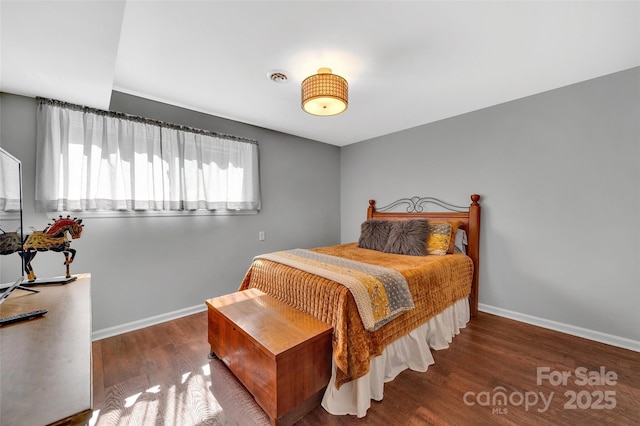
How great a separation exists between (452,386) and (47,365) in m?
2.06

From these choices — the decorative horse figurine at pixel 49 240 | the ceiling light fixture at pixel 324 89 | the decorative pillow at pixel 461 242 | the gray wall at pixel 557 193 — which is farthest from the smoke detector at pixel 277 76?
the decorative pillow at pixel 461 242

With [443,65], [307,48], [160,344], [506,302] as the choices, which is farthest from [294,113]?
[506,302]

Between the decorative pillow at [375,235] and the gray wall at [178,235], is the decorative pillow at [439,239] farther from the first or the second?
the gray wall at [178,235]

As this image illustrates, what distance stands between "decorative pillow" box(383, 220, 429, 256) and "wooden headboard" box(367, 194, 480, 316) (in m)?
0.44

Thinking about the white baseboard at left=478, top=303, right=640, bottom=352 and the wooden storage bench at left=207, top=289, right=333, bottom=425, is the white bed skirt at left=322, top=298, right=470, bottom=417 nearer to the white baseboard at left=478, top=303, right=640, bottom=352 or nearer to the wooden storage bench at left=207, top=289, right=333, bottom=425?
the wooden storage bench at left=207, top=289, right=333, bottom=425

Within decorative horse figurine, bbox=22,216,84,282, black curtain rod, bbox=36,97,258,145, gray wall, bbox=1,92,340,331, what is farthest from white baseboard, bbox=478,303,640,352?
decorative horse figurine, bbox=22,216,84,282

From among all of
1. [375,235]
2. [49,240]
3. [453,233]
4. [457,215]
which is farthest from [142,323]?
[457,215]

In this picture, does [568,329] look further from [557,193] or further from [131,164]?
[131,164]

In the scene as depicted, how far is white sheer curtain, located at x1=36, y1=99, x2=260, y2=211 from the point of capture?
2.15 m

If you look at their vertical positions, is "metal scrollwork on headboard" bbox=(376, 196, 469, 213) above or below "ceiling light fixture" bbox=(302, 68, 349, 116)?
below

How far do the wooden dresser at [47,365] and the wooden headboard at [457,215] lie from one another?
126 inches

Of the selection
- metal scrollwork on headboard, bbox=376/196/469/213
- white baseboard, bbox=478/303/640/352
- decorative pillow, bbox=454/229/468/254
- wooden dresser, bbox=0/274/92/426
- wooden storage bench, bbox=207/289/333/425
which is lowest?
white baseboard, bbox=478/303/640/352

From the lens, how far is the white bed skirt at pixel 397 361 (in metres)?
1.52

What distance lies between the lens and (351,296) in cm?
158
